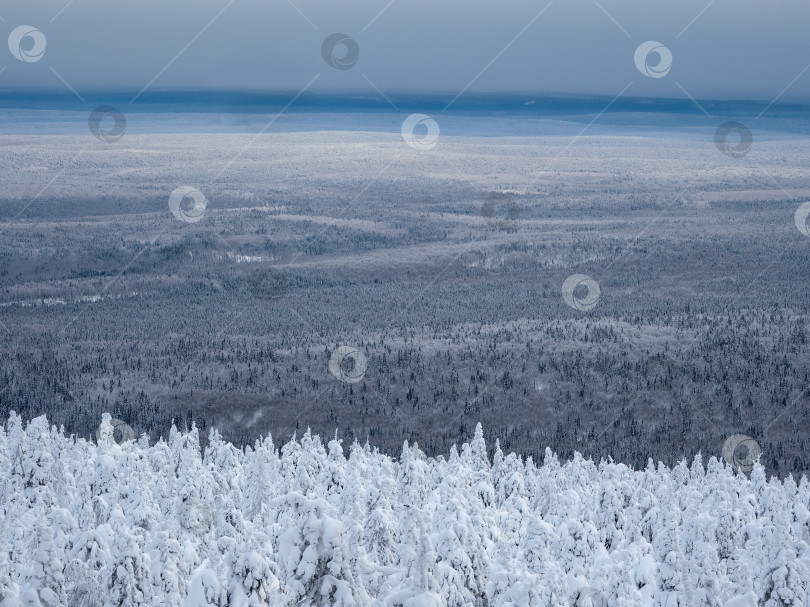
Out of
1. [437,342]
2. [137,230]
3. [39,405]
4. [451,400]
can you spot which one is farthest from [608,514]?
[137,230]

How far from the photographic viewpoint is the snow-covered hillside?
595 inches

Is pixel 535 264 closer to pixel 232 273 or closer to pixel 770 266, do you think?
pixel 770 266

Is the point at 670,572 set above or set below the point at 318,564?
above

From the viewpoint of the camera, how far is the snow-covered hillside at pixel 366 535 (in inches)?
595

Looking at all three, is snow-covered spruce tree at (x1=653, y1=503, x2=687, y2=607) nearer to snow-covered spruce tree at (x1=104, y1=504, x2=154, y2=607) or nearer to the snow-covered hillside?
the snow-covered hillside

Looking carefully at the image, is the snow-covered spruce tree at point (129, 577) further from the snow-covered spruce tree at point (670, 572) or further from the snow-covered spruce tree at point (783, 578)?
the snow-covered spruce tree at point (783, 578)

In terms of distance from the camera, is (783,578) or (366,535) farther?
(366,535)

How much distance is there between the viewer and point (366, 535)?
25625 mm

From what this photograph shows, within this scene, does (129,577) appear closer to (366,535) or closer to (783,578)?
(366,535)

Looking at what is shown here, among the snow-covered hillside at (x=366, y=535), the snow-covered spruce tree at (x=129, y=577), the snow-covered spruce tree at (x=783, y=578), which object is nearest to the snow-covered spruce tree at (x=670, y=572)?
the snow-covered hillside at (x=366, y=535)

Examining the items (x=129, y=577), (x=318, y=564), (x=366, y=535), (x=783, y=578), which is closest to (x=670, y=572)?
(x=783, y=578)

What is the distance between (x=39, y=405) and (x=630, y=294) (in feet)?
271

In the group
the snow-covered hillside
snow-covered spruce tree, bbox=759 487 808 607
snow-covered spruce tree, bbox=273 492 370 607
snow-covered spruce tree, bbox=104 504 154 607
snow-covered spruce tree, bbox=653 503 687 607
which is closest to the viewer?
snow-covered spruce tree, bbox=273 492 370 607

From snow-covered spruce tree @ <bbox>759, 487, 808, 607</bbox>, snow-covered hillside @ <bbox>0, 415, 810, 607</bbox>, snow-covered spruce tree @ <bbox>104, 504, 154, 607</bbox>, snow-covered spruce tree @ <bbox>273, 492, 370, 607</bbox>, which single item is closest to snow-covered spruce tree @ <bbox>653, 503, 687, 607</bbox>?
snow-covered hillside @ <bbox>0, 415, 810, 607</bbox>
